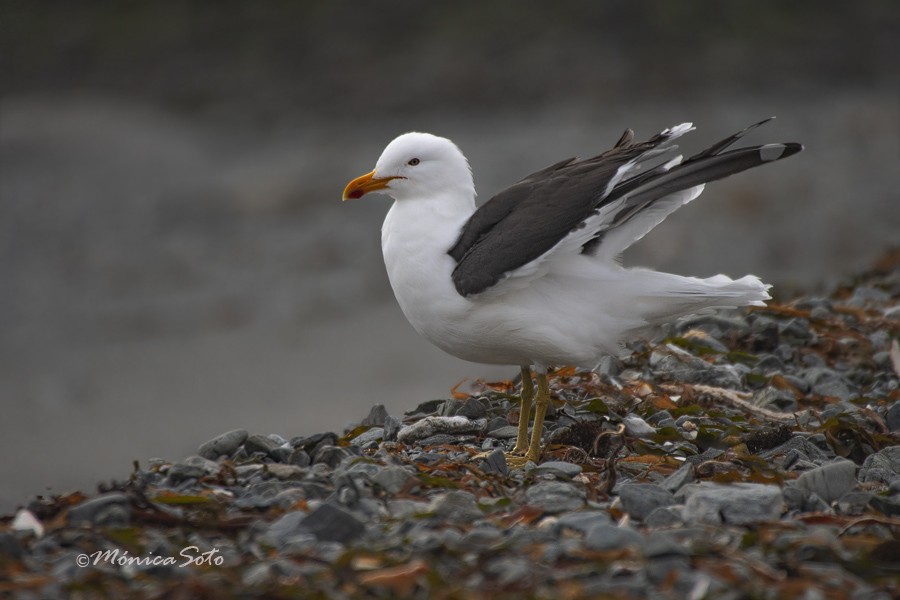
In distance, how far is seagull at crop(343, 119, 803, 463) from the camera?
4.59 m

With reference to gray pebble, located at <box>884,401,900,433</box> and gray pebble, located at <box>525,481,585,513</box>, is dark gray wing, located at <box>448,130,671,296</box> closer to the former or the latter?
gray pebble, located at <box>525,481,585,513</box>

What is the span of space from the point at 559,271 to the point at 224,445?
5.29 ft

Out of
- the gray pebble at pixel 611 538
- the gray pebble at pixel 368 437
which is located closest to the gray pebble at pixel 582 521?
the gray pebble at pixel 611 538

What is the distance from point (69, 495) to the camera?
13.1 ft

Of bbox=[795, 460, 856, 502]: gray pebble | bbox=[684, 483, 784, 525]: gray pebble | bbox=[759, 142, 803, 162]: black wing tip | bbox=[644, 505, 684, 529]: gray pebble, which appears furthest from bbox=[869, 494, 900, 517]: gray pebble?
bbox=[759, 142, 803, 162]: black wing tip

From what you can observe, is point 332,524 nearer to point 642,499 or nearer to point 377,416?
point 642,499

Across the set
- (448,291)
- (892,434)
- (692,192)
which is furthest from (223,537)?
(892,434)

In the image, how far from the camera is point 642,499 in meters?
3.92

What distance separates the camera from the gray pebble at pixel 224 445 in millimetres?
4820

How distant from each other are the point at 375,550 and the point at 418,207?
2135mm

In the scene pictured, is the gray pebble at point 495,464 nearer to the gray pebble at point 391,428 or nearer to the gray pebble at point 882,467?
the gray pebble at point 391,428

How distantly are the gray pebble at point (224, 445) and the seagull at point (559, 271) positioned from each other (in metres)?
0.92

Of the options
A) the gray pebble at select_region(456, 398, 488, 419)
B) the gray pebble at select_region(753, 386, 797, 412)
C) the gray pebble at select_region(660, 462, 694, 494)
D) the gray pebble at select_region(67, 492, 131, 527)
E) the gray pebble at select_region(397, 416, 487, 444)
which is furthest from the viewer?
the gray pebble at select_region(753, 386, 797, 412)

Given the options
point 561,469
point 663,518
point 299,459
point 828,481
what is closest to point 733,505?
point 663,518
